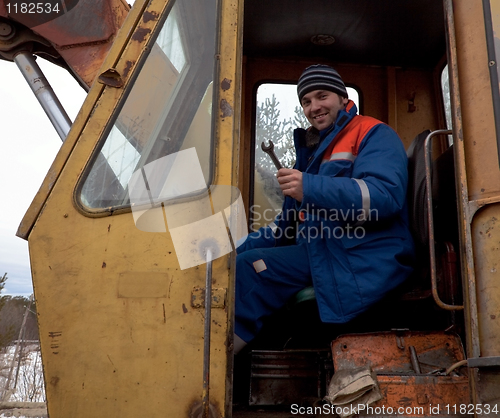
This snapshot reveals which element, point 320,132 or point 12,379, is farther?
point 12,379

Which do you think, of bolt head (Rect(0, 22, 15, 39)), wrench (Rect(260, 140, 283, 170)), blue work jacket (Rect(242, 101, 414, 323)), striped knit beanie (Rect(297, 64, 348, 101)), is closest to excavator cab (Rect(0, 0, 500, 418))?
blue work jacket (Rect(242, 101, 414, 323))

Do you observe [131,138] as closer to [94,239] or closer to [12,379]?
[94,239]

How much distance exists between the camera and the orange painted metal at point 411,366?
5.34ft

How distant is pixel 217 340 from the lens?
1504 mm

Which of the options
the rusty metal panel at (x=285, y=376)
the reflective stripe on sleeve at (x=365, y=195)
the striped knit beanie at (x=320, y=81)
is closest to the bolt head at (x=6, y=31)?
the striped knit beanie at (x=320, y=81)

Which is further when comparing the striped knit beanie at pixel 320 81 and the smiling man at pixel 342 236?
the striped knit beanie at pixel 320 81

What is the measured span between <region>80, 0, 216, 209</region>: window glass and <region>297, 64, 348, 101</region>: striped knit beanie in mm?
826

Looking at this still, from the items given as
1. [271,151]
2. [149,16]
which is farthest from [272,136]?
[149,16]

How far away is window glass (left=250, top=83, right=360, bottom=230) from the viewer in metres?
3.03

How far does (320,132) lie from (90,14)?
119 cm

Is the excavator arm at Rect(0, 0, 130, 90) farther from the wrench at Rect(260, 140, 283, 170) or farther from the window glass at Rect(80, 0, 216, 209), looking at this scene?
the wrench at Rect(260, 140, 283, 170)

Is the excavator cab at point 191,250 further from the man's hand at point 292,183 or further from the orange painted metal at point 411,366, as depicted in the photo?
the man's hand at point 292,183

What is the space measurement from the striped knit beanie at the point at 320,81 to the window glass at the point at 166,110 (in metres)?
0.83

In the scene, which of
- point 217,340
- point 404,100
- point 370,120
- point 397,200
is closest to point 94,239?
point 217,340
